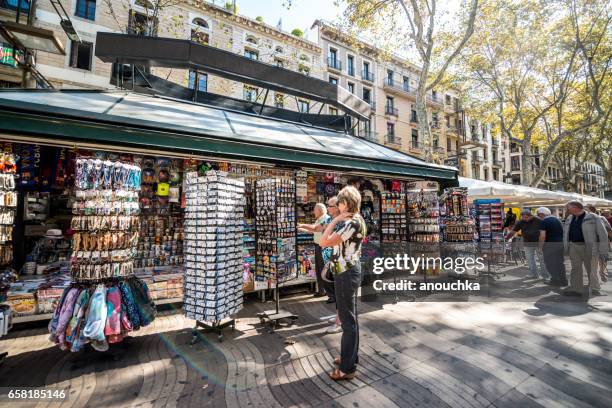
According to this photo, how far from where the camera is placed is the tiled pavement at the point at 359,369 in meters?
2.65

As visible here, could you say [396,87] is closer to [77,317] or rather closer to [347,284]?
[347,284]

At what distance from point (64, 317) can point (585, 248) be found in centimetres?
916

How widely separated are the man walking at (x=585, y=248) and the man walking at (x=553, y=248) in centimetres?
49

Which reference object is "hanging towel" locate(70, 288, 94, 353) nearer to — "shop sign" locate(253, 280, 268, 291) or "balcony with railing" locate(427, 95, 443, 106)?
"shop sign" locate(253, 280, 268, 291)

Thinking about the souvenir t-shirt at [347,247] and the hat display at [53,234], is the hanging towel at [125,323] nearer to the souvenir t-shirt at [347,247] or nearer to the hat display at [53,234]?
the souvenir t-shirt at [347,247]

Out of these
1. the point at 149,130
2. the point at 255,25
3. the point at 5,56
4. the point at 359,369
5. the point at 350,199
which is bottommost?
the point at 359,369

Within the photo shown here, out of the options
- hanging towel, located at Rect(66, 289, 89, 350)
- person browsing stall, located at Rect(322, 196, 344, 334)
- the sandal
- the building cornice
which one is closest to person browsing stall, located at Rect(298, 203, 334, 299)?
person browsing stall, located at Rect(322, 196, 344, 334)

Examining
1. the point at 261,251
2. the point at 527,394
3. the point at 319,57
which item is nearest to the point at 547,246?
the point at 527,394

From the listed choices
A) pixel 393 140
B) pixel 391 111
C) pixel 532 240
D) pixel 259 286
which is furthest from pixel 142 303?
pixel 391 111

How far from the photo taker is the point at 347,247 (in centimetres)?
297

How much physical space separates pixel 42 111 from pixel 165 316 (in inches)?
136

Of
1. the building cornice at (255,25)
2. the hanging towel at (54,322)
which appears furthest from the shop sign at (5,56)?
the building cornice at (255,25)

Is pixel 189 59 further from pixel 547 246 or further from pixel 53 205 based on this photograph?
pixel 547 246

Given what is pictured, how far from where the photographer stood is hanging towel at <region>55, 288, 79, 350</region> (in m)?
3.23
